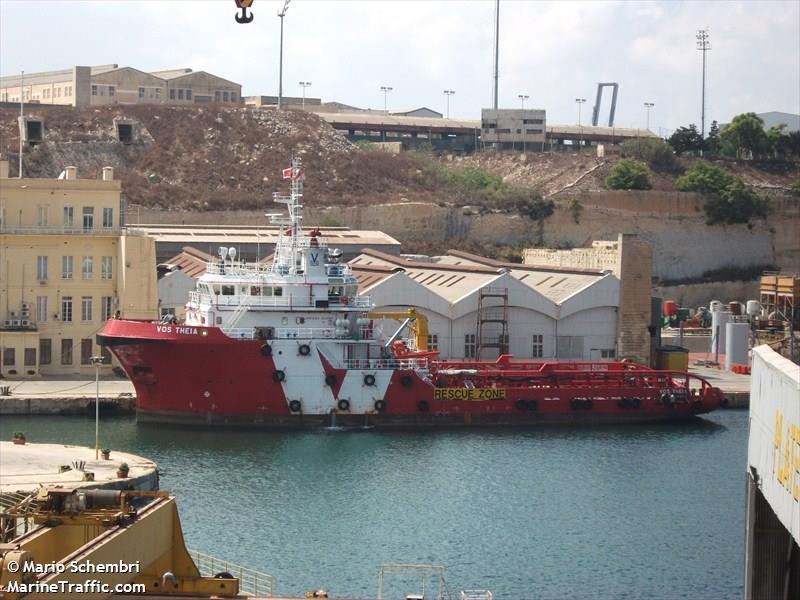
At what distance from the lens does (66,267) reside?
42.3 meters

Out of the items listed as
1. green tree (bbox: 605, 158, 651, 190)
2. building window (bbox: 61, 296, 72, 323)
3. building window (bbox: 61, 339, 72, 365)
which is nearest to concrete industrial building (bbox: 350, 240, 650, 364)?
building window (bbox: 61, 296, 72, 323)

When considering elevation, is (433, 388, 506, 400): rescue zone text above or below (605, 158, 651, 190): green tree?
below

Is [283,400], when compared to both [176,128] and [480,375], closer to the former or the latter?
[480,375]

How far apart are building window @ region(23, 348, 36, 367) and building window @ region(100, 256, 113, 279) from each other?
2900 millimetres

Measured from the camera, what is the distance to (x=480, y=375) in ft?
127

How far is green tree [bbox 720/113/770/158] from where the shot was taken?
82.8 metres

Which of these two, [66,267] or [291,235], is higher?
[291,235]

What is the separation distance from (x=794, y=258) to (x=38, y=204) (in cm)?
3929

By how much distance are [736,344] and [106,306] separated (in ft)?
59.7

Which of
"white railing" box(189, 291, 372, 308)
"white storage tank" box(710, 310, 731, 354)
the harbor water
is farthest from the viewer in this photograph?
"white storage tank" box(710, 310, 731, 354)

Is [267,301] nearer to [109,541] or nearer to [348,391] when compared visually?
[348,391]

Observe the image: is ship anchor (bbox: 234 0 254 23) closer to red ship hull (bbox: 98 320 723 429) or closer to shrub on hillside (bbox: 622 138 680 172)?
red ship hull (bbox: 98 320 723 429)

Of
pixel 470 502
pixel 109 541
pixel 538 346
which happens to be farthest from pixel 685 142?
pixel 109 541

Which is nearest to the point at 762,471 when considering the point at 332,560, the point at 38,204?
the point at 332,560
